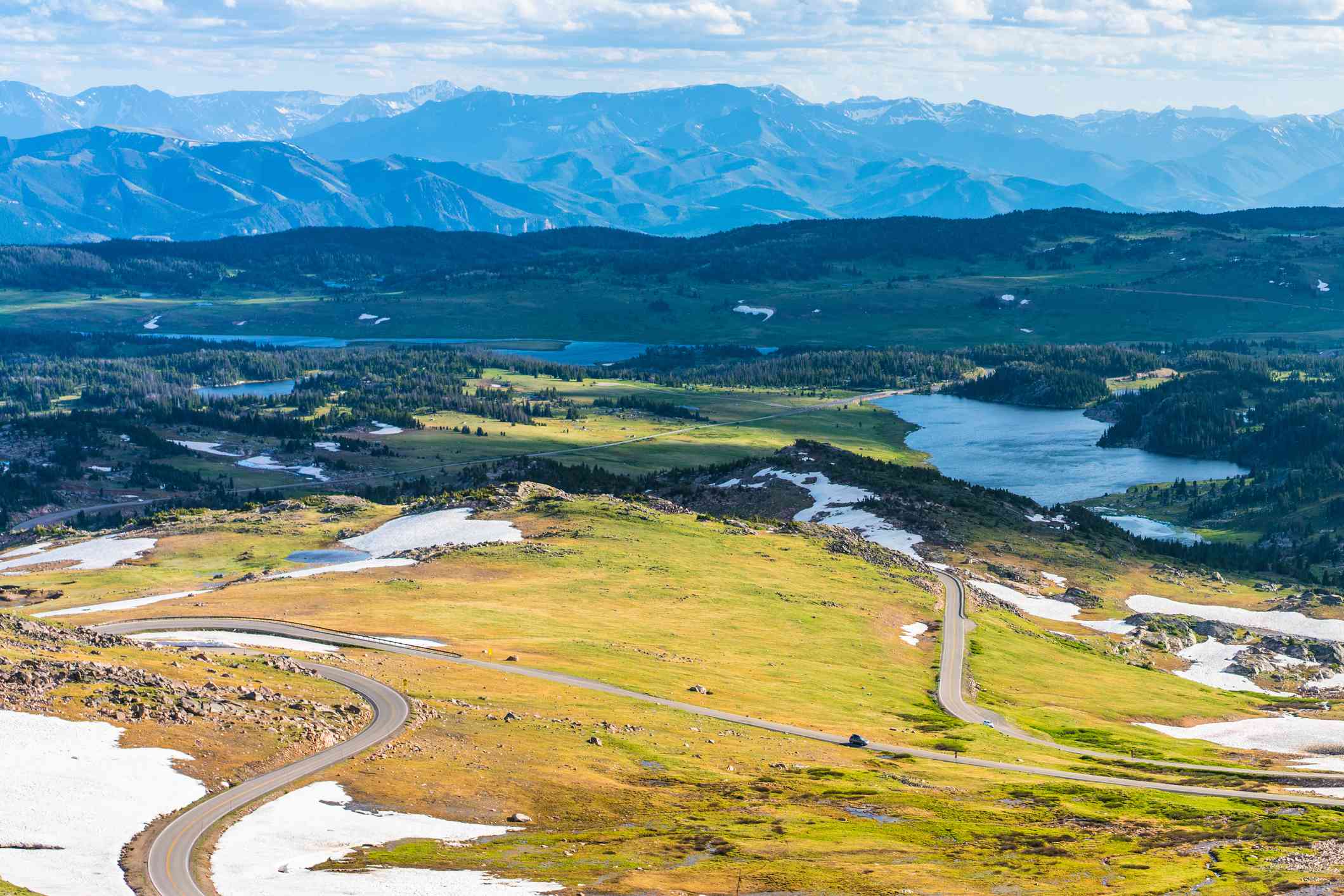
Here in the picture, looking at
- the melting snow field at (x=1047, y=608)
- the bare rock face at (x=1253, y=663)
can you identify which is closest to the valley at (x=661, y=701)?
the bare rock face at (x=1253, y=663)

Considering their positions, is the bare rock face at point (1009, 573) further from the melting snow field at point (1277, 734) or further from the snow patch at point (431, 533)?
the melting snow field at point (1277, 734)

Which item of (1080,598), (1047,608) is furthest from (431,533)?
(1080,598)

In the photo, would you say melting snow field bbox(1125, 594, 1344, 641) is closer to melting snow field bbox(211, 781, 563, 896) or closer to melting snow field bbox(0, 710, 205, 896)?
melting snow field bbox(211, 781, 563, 896)

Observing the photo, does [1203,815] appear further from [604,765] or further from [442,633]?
[442,633]

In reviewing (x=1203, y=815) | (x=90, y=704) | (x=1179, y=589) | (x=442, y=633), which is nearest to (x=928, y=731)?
(x=1203, y=815)

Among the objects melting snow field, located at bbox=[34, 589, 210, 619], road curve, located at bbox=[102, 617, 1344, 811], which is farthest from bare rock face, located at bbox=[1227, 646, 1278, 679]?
melting snow field, located at bbox=[34, 589, 210, 619]

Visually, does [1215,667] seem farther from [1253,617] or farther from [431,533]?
[431,533]
